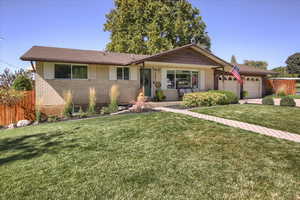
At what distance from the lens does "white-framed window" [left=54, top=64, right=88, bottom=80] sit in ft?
34.2

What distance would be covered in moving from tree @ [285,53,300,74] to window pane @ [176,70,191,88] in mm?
48777

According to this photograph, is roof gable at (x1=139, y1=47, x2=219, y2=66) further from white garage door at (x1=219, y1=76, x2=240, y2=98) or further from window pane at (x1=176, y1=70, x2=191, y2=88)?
white garage door at (x1=219, y1=76, x2=240, y2=98)

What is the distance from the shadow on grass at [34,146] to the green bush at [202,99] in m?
6.99

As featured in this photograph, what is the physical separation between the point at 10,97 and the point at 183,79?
11.5m

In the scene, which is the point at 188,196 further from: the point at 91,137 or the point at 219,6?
the point at 219,6

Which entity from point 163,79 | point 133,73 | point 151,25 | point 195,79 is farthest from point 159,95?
point 151,25

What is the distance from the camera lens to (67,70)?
10.7m

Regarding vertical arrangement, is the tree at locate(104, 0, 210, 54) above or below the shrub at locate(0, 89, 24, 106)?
above

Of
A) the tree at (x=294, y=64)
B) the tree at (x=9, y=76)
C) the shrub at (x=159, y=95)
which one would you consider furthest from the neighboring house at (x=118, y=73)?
the tree at (x=294, y=64)

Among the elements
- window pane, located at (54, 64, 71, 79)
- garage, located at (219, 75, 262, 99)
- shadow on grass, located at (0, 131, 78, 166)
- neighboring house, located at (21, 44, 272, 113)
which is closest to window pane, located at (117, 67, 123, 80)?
neighboring house, located at (21, 44, 272, 113)

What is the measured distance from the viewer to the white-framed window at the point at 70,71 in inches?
411

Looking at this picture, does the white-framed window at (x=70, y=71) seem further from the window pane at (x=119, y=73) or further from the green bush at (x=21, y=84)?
the green bush at (x=21, y=84)

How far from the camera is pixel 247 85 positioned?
17547 millimetres

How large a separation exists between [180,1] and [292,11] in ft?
51.3
